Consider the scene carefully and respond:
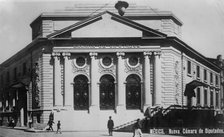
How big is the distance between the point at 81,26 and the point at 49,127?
6326mm

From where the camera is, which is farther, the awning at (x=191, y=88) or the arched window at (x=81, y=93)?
the awning at (x=191, y=88)

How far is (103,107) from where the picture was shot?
1059 inches

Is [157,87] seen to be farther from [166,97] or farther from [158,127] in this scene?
[158,127]

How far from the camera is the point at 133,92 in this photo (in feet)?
89.4

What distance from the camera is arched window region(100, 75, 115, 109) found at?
27.0 metres

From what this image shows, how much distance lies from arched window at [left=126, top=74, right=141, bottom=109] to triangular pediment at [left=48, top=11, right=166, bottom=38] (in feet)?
9.30

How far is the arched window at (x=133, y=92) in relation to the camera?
88.7ft

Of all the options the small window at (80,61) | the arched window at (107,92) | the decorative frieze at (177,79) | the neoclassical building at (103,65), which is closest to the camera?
the neoclassical building at (103,65)

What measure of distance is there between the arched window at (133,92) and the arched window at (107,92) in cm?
94

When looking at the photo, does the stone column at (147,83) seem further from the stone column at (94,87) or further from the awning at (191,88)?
the stone column at (94,87)

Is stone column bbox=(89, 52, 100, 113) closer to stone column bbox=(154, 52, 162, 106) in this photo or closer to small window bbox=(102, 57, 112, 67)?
small window bbox=(102, 57, 112, 67)

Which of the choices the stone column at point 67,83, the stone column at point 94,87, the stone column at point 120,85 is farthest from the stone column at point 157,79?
the stone column at point 67,83

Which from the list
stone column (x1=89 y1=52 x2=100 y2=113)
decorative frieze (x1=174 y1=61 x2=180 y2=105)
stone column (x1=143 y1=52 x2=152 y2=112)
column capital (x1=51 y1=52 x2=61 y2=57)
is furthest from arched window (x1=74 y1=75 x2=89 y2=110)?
decorative frieze (x1=174 y1=61 x2=180 y2=105)

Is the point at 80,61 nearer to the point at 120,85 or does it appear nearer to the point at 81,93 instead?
the point at 81,93
